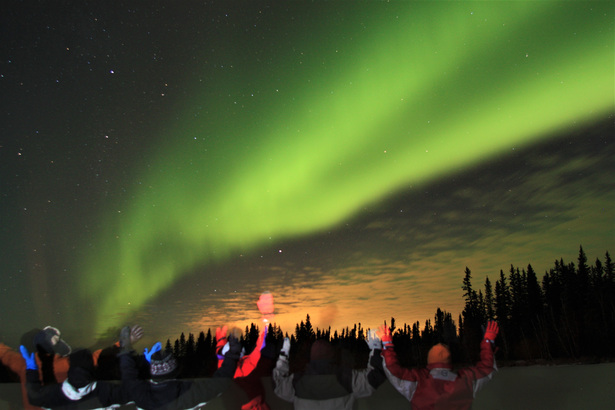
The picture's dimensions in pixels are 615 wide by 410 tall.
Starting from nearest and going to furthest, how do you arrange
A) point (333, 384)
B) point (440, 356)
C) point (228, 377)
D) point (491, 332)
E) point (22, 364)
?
point (440, 356) → point (228, 377) → point (333, 384) → point (491, 332) → point (22, 364)

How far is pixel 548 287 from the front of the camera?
59969 mm

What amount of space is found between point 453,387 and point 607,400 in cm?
686

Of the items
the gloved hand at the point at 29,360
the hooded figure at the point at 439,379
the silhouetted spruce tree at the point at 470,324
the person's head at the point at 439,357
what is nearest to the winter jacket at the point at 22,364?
the gloved hand at the point at 29,360

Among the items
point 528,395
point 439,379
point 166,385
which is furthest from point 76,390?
point 528,395

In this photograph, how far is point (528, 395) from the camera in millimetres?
9492

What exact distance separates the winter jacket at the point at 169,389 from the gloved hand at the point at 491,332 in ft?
9.17

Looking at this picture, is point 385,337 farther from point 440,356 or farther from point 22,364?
point 22,364

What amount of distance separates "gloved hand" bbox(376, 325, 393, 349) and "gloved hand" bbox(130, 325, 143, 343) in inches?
103

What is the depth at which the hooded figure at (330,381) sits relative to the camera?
439 centimetres

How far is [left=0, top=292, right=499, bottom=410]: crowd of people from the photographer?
4.03 metres

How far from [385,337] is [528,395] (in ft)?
23.8

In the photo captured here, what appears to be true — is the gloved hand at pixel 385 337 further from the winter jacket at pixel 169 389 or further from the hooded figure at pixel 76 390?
the hooded figure at pixel 76 390

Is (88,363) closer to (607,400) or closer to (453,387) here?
(453,387)

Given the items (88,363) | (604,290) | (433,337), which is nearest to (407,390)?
(88,363)
